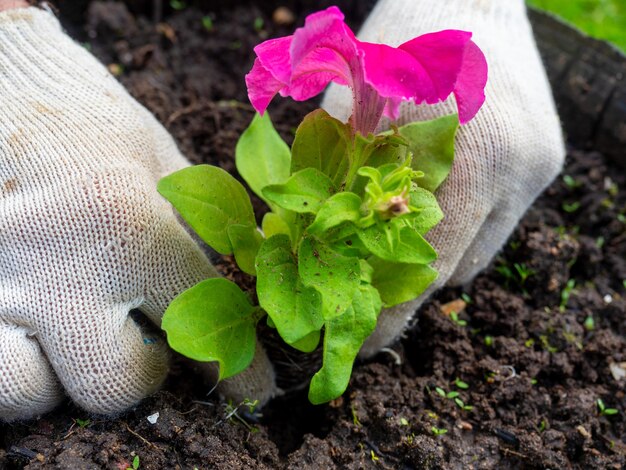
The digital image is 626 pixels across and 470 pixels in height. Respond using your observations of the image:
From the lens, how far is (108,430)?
1.31 m

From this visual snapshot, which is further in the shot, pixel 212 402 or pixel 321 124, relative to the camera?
pixel 212 402

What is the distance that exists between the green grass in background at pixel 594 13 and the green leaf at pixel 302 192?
2.29m

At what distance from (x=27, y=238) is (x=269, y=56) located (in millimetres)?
593

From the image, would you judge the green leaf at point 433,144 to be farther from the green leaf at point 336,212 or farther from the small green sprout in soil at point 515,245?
the small green sprout in soil at point 515,245

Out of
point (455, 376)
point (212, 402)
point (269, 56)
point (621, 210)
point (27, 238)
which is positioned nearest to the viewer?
point (269, 56)

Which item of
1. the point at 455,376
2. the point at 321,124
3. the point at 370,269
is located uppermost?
the point at 321,124

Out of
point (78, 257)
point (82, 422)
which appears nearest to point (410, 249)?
point (78, 257)

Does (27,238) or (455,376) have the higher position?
(27,238)

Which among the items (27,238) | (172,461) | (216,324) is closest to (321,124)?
(216,324)

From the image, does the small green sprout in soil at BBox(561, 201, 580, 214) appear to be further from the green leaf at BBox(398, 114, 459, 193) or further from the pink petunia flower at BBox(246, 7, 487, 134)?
the pink petunia flower at BBox(246, 7, 487, 134)

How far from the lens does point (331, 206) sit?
3.52 feet

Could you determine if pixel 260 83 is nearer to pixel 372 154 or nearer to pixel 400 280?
pixel 372 154

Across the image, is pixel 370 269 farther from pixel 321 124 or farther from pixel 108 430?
pixel 108 430

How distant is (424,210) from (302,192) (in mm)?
230
